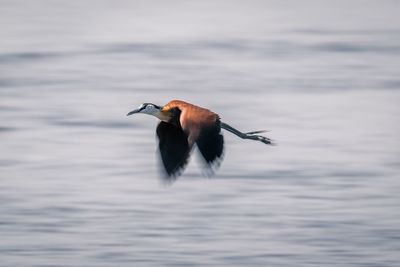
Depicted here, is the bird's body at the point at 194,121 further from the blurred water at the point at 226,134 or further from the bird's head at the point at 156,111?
the blurred water at the point at 226,134

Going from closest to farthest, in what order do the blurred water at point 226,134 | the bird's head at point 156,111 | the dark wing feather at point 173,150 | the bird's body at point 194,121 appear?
1. the bird's body at point 194,121
2. the dark wing feather at point 173,150
3. the bird's head at point 156,111
4. the blurred water at point 226,134

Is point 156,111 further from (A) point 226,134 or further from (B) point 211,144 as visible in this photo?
(A) point 226,134

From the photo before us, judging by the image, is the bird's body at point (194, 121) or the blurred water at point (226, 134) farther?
the blurred water at point (226, 134)

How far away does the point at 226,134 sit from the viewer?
12195mm

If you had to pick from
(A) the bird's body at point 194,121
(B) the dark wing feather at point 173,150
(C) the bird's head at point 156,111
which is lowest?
(B) the dark wing feather at point 173,150

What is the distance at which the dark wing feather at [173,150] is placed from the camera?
27.3ft

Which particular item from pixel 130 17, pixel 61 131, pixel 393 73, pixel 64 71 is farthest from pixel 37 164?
pixel 130 17

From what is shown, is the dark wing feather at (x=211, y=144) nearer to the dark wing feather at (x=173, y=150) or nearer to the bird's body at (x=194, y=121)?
the bird's body at (x=194, y=121)

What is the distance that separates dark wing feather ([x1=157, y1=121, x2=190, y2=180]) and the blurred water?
88 cm

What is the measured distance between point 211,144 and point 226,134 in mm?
4144

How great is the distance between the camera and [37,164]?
445 inches

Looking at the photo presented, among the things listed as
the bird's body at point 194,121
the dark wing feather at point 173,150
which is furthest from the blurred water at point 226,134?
the bird's body at point 194,121

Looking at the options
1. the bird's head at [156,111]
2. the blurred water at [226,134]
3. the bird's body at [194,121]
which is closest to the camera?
the bird's body at [194,121]

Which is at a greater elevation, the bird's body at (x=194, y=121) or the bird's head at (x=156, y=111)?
the bird's head at (x=156, y=111)
